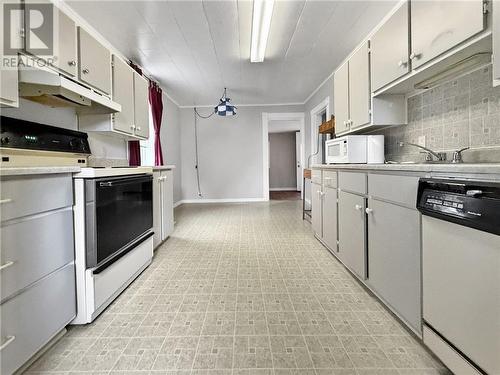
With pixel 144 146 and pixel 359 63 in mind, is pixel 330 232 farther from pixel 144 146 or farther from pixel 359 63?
pixel 144 146

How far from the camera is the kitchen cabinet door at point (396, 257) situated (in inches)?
49.1

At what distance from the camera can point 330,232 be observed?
8.41 ft

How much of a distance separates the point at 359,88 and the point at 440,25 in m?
0.95

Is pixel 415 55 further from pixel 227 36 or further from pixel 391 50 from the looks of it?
pixel 227 36

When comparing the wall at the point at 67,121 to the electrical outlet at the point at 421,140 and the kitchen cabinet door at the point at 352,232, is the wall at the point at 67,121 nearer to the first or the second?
the kitchen cabinet door at the point at 352,232

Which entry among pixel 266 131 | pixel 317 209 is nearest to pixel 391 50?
pixel 317 209

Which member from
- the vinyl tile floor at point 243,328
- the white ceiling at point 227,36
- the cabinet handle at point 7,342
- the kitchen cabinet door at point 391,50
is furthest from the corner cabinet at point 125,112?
the kitchen cabinet door at point 391,50

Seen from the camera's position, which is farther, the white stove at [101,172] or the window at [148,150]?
the window at [148,150]

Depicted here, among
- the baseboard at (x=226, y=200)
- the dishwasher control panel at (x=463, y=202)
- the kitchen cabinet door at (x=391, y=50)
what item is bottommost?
the baseboard at (x=226, y=200)

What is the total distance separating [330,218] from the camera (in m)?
2.55

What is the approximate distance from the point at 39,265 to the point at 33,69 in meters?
1.15

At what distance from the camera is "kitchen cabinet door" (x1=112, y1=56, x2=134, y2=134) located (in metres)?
2.48

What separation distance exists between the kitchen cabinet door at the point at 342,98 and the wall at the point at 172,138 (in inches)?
144

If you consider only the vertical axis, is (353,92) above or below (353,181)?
above
